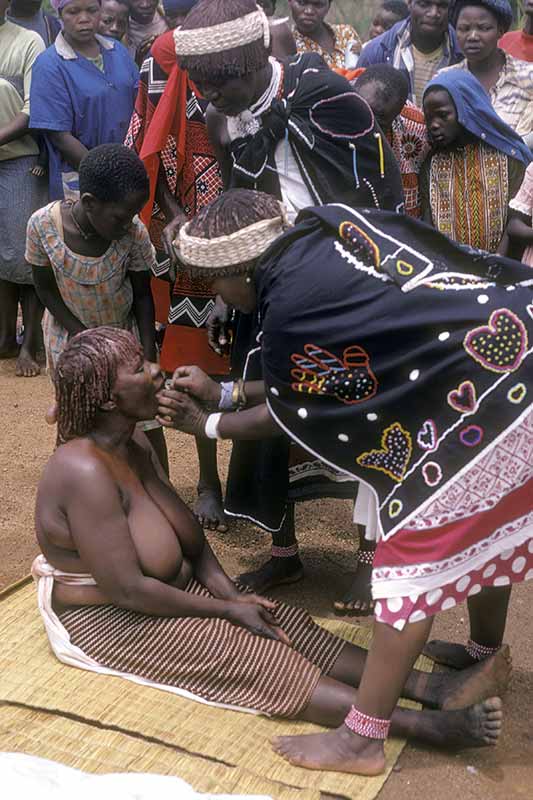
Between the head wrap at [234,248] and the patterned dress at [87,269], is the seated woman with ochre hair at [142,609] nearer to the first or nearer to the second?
the head wrap at [234,248]

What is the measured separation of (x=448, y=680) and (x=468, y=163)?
2.59m

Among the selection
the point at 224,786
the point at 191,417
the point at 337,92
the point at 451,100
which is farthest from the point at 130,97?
the point at 224,786

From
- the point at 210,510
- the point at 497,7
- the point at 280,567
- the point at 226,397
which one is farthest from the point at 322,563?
the point at 497,7

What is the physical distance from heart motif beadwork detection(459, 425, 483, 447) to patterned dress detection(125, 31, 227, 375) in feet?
7.23

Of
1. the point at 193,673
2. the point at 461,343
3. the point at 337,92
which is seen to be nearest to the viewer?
the point at 461,343

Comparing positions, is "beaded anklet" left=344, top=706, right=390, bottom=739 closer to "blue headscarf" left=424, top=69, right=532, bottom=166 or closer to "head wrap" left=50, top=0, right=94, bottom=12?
"blue headscarf" left=424, top=69, right=532, bottom=166

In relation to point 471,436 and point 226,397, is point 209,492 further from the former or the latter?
point 471,436

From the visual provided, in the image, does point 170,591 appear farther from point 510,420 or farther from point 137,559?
point 510,420

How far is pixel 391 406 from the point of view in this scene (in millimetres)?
2658

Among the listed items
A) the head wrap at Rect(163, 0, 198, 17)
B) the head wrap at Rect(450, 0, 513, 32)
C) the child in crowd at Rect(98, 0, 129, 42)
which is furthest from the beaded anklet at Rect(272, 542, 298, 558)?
the child in crowd at Rect(98, 0, 129, 42)

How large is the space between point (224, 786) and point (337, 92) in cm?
231

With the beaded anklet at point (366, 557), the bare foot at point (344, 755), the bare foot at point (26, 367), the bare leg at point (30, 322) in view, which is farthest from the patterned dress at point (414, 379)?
the bare leg at point (30, 322)

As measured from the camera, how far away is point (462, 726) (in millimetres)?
2982

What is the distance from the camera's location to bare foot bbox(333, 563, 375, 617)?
3.95 metres
